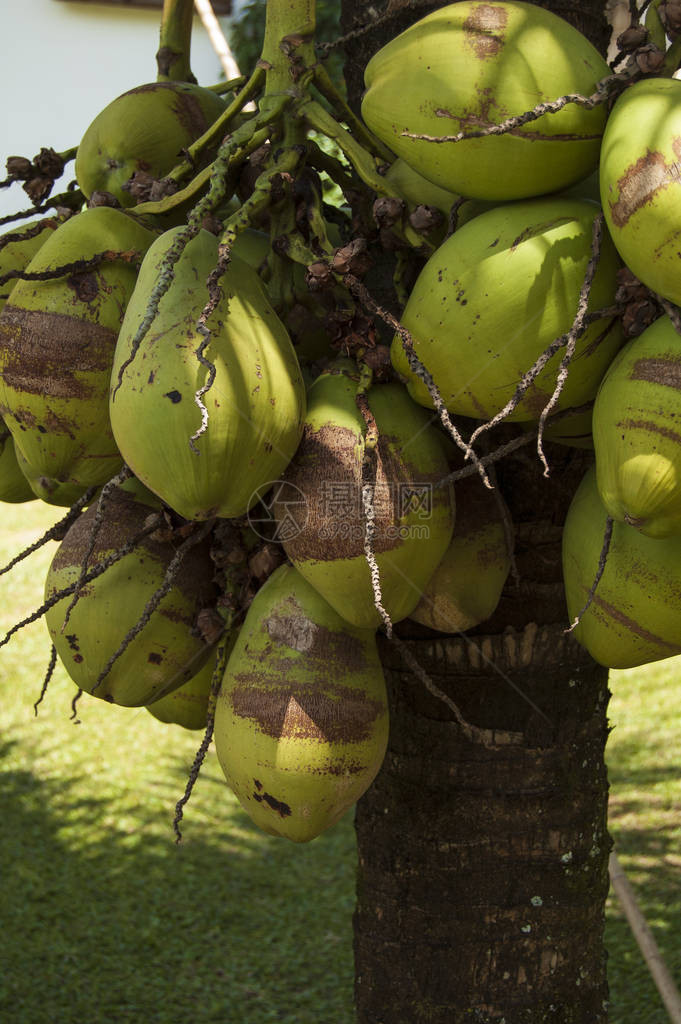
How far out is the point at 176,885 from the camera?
123 inches

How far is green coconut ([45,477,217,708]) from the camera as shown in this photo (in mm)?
1171

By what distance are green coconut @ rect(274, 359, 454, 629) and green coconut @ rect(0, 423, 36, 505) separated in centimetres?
41

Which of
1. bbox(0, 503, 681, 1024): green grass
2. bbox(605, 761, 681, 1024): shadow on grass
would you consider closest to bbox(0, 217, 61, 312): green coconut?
bbox(0, 503, 681, 1024): green grass

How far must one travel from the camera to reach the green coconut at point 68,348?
1032 millimetres

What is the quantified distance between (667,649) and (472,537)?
23 centimetres

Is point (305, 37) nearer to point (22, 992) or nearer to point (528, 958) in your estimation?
point (528, 958)

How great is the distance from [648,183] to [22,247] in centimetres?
76

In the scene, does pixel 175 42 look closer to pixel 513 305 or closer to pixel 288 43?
pixel 288 43

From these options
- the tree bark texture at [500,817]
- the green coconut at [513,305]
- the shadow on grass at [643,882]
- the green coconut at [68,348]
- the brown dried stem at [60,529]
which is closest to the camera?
the green coconut at [513,305]

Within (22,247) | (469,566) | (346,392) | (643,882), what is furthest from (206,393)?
(643,882)

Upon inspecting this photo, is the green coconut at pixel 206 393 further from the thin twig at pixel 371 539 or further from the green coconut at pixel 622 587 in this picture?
the green coconut at pixel 622 587

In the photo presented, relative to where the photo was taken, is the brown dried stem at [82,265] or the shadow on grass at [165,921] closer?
the brown dried stem at [82,265]

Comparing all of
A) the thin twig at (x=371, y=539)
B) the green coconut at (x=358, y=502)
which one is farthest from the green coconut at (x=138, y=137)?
the thin twig at (x=371, y=539)

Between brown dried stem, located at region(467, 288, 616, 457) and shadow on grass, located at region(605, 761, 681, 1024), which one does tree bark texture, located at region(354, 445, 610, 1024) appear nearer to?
brown dried stem, located at region(467, 288, 616, 457)
